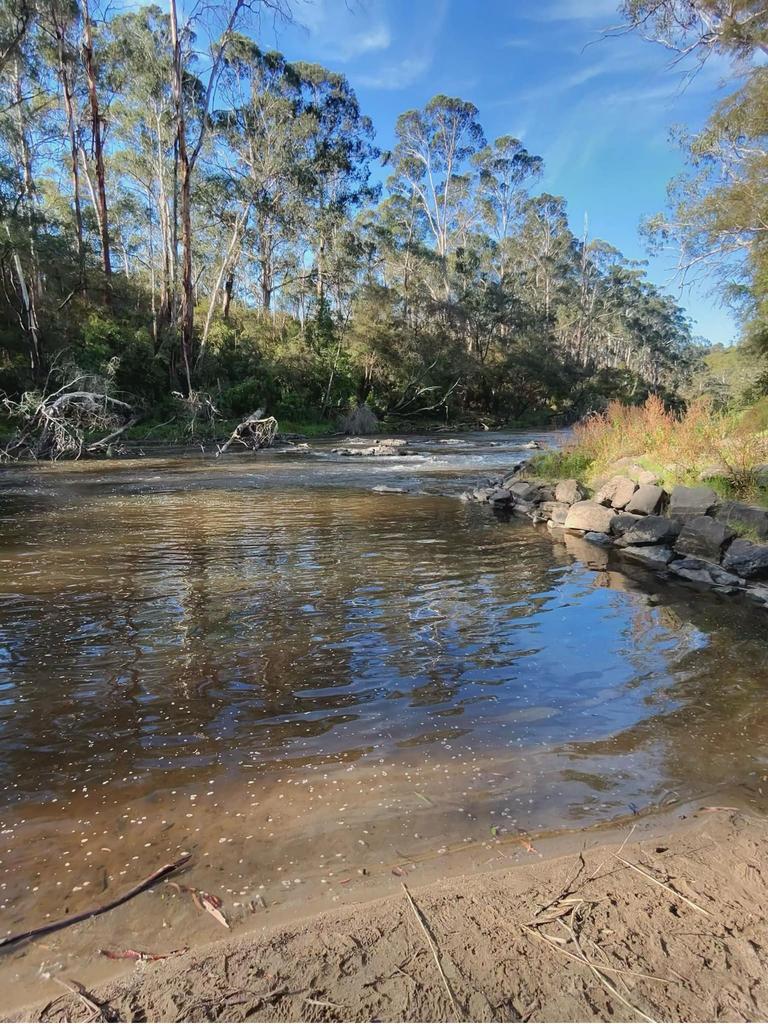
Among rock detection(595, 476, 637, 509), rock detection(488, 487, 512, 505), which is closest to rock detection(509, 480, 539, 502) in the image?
rock detection(488, 487, 512, 505)

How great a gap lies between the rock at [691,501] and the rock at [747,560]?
0.84m

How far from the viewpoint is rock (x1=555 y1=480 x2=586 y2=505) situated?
11.2 meters

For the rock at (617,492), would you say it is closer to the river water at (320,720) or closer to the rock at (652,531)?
the rock at (652,531)

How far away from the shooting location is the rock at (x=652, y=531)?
8.33 m

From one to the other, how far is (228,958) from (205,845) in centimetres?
68

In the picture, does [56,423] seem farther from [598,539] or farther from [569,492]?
[598,539]

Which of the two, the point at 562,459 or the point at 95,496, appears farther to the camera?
the point at 562,459

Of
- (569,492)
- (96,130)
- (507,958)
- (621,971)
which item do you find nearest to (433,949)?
(507,958)

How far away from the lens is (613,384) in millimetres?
53625

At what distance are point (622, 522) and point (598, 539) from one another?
0.44 metres

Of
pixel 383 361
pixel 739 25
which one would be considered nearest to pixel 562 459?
pixel 739 25

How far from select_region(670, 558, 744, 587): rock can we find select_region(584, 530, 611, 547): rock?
4.54 feet

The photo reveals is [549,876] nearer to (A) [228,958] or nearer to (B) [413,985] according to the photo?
(B) [413,985]

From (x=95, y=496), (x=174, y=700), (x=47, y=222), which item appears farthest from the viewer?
(x=47, y=222)
